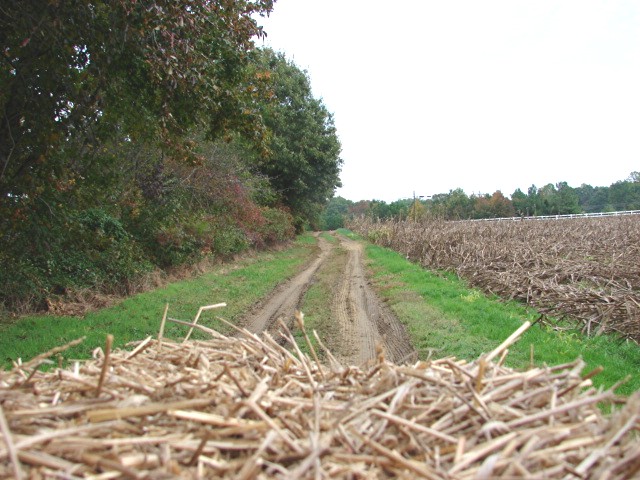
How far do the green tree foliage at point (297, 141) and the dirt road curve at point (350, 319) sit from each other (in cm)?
1681

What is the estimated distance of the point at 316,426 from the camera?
76.6 inches

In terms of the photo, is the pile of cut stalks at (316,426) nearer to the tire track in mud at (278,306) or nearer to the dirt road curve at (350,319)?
the dirt road curve at (350,319)

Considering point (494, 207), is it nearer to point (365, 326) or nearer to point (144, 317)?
point (365, 326)

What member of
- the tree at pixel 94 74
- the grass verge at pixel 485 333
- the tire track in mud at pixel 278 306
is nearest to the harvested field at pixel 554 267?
the grass verge at pixel 485 333

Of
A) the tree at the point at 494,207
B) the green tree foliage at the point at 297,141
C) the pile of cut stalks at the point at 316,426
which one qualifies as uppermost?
the green tree foliage at the point at 297,141

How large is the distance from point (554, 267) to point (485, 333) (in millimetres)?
6807

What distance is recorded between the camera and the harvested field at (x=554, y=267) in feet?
31.8

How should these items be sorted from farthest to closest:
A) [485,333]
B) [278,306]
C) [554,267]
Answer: [554,267], [278,306], [485,333]

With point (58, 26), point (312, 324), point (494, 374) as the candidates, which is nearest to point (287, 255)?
point (312, 324)

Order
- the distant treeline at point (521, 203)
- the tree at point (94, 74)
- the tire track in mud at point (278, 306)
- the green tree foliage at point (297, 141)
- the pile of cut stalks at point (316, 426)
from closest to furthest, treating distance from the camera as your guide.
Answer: the pile of cut stalks at point (316, 426), the tree at point (94, 74), the tire track in mud at point (278, 306), the green tree foliage at point (297, 141), the distant treeline at point (521, 203)

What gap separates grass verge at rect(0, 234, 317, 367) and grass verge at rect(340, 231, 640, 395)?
447 cm

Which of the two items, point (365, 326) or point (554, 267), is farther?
point (554, 267)

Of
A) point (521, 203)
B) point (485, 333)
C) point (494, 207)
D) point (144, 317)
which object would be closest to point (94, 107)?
point (144, 317)

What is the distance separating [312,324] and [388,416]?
9269mm
